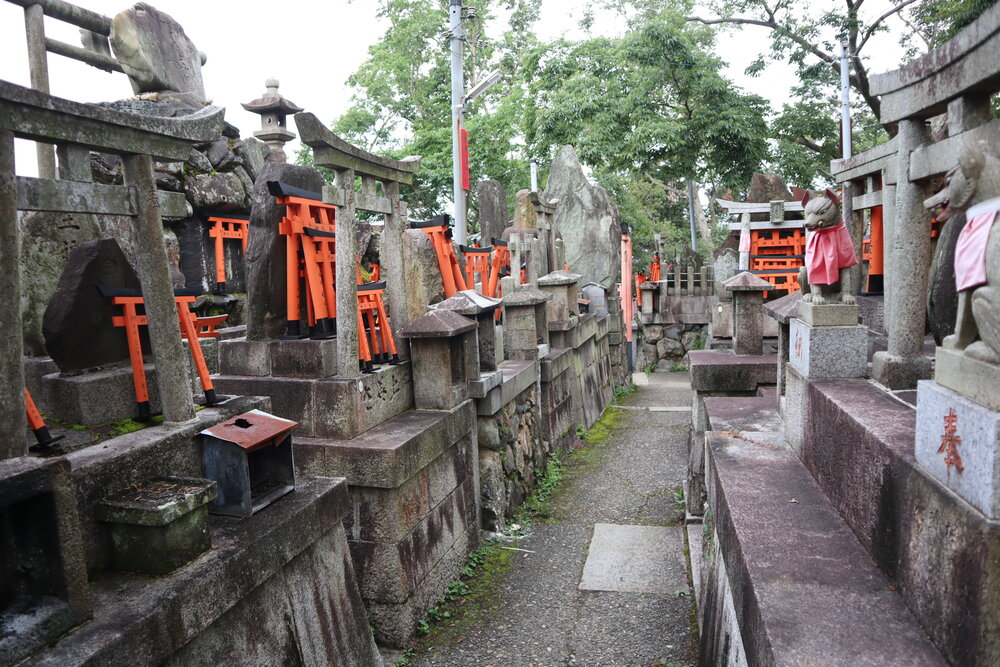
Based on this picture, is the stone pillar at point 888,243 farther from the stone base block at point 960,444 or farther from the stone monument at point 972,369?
the stone base block at point 960,444

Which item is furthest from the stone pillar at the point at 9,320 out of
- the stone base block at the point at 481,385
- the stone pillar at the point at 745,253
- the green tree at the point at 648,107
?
the green tree at the point at 648,107

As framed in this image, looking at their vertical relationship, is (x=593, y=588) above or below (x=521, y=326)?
below

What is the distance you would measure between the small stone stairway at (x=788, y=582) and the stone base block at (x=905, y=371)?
827 millimetres

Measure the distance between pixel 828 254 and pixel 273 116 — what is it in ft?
32.6

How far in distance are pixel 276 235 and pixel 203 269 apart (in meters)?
5.31

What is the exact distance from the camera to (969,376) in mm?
2438

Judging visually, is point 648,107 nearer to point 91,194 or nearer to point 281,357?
point 281,357

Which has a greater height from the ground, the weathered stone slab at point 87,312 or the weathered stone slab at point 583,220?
the weathered stone slab at point 583,220

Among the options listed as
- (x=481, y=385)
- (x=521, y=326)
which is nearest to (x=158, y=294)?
(x=481, y=385)

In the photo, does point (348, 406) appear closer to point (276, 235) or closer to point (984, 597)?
point (276, 235)

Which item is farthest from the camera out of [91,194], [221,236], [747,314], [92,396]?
[221,236]

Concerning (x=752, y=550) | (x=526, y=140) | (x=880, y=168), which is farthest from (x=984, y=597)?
(x=526, y=140)

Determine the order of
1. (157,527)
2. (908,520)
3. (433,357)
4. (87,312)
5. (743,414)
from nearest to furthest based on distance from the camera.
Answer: (908,520), (157,527), (87,312), (743,414), (433,357)

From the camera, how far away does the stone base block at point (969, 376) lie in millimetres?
2268
